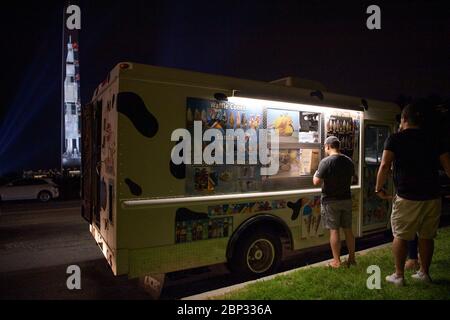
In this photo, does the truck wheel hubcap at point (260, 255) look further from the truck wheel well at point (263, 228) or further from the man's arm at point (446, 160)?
the man's arm at point (446, 160)

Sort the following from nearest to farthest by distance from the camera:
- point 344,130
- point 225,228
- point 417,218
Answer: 1. point 417,218
2. point 225,228
3. point 344,130

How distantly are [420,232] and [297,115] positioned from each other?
242 cm

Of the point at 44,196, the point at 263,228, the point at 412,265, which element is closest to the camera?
the point at 412,265

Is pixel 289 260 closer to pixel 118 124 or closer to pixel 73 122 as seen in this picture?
pixel 118 124

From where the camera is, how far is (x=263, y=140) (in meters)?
5.03

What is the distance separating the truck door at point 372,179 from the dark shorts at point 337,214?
1755mm

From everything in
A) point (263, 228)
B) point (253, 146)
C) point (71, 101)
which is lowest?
point (263, 228)

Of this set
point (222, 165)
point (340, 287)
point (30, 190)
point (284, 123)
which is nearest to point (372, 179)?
point (284, 123)

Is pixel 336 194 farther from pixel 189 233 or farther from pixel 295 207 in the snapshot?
pixel 189 233

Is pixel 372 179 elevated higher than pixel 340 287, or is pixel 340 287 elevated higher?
pixel 372 179

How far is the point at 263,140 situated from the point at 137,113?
1.89m

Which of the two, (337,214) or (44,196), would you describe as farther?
(44,196)

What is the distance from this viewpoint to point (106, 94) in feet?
15.0
